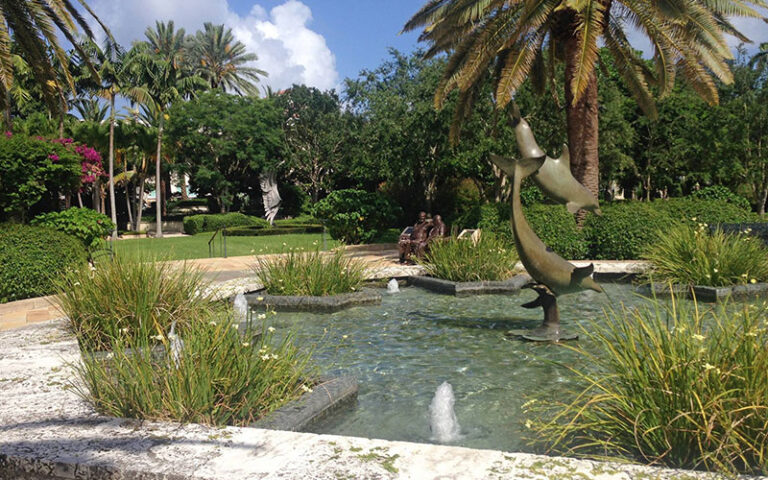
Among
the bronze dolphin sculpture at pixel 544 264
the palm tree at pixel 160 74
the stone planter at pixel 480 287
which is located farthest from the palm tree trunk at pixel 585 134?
the palm tree at pixel 160 74

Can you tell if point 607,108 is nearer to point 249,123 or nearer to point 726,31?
point 726,31

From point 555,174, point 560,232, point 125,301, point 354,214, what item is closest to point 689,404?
point 555,174

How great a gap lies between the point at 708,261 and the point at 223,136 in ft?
120

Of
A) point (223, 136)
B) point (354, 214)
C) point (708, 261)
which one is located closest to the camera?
point (708, 261)

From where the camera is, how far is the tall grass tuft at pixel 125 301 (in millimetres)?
5562

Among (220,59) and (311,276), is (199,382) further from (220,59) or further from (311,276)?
(220,59)

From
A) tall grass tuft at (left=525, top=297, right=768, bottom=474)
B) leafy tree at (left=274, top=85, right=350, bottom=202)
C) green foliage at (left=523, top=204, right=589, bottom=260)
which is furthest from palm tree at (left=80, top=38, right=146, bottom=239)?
tall grass tuft at (left=525, top=297, right=768, bottom=474)

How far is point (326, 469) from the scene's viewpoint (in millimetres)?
2723

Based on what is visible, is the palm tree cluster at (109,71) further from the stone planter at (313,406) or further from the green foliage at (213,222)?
the stone planter at (313,406)

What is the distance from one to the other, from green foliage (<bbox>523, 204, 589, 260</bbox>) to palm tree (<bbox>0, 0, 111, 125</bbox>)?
35.8ft

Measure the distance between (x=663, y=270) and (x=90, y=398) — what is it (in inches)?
338

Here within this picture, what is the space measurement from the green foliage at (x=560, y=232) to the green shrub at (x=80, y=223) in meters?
9.38

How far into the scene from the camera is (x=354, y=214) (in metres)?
20.5

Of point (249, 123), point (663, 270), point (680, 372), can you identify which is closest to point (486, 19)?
point (663, 270)
